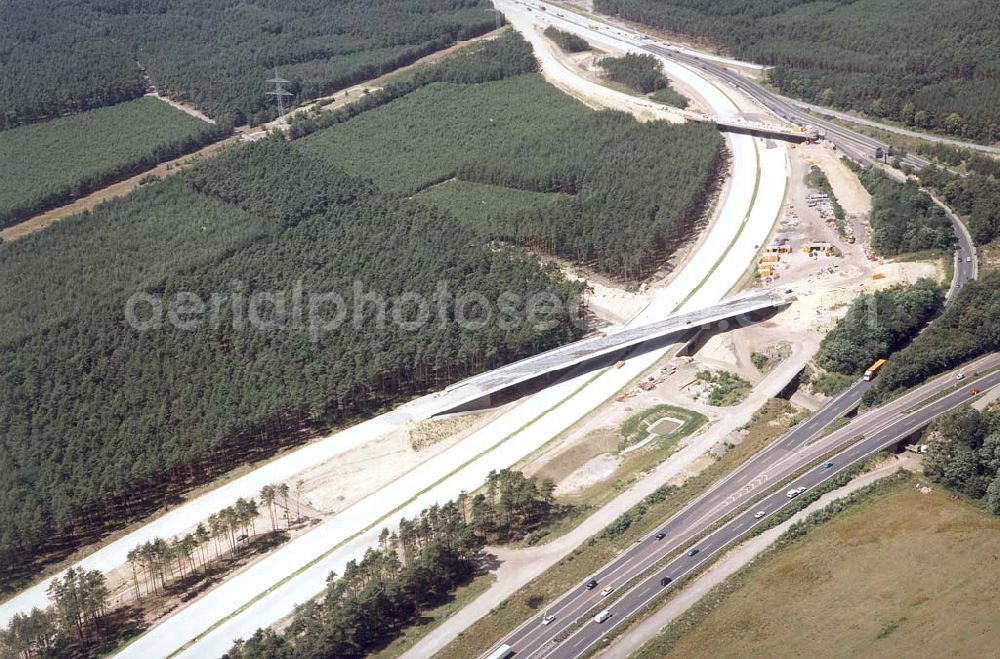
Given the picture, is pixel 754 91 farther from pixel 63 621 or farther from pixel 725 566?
pixel 63 621

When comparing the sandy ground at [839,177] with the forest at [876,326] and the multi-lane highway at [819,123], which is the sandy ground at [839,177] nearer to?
the multi-lane highway at [819,123]

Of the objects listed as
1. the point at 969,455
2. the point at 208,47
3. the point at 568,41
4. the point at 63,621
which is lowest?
the point at 63,621

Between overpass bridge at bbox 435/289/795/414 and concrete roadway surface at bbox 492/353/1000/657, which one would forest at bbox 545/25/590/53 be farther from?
concrete roadway surface at bbox 492/353/1000/657

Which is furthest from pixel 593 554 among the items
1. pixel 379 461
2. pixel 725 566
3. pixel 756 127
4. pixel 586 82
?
pixel 586 82

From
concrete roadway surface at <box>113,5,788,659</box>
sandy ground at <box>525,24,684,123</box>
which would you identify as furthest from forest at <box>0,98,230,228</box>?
concrete roadway surface at <box>113,5,788,659</box>

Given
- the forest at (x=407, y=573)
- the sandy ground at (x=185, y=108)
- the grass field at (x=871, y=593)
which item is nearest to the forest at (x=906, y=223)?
the grass field at (x=871, y=593)

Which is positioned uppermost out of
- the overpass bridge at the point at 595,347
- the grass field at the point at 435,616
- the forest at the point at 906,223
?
the forest at the point at 906,223
